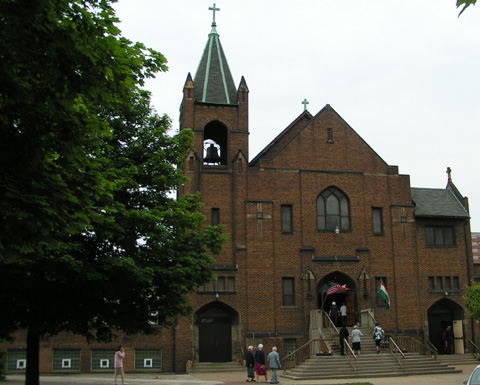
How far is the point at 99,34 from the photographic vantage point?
8484 mm

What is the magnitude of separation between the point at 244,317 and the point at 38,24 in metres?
25.3

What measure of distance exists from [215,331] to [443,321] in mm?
13782

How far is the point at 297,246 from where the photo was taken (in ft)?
107

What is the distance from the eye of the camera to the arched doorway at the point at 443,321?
3441 centimetres

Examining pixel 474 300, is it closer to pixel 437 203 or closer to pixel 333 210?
pixel 333 210

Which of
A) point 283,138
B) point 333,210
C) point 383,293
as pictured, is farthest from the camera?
point 283,138

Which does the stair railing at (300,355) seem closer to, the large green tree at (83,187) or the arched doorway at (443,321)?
the arched doorway at (443,321)

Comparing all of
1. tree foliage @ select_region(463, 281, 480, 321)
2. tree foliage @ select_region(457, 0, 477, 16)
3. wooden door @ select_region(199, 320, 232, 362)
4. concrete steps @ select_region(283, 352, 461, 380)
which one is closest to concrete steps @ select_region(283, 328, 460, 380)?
concrete steps @ select_region(283, 352, 461, 380)

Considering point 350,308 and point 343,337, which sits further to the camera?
point 350,308

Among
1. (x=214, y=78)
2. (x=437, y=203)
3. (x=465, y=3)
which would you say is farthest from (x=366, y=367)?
(x=465, y=3)

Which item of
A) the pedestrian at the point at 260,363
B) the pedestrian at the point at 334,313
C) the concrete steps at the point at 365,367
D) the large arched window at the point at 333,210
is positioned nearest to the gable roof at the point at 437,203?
the large arched window at the point at 333,210

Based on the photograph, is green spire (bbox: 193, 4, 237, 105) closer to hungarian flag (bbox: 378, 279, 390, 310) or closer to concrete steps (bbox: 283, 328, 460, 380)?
hungarian flag (bbox: 378, 279, 390, 310)

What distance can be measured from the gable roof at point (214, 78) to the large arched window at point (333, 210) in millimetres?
7633

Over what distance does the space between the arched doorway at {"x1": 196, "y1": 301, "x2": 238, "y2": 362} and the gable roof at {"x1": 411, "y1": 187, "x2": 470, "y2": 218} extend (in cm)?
1279
